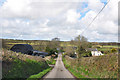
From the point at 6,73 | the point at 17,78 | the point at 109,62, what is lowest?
the point at 17,78

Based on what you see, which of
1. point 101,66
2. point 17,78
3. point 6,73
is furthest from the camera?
point 101,66

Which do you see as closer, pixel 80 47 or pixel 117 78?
pixel 117 78

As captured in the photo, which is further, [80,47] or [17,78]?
[80,47]

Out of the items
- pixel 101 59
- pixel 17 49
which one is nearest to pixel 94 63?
pixel 101 59

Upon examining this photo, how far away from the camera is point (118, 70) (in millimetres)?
10000

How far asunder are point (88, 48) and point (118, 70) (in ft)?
53.6

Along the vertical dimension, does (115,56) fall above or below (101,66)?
above

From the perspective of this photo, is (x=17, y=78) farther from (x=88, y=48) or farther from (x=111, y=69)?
(x=88, y=48)

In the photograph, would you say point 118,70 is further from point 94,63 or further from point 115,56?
point 94,63

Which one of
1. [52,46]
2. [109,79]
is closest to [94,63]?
[109,79]

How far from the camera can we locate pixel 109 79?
1088 centimetres

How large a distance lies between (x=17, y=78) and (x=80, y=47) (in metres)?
18.0

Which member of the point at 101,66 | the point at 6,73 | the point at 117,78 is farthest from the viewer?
the point at 101,66

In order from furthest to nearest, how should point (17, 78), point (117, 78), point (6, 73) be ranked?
point (17, 78) → point (6, 73) → point (117, 78)
